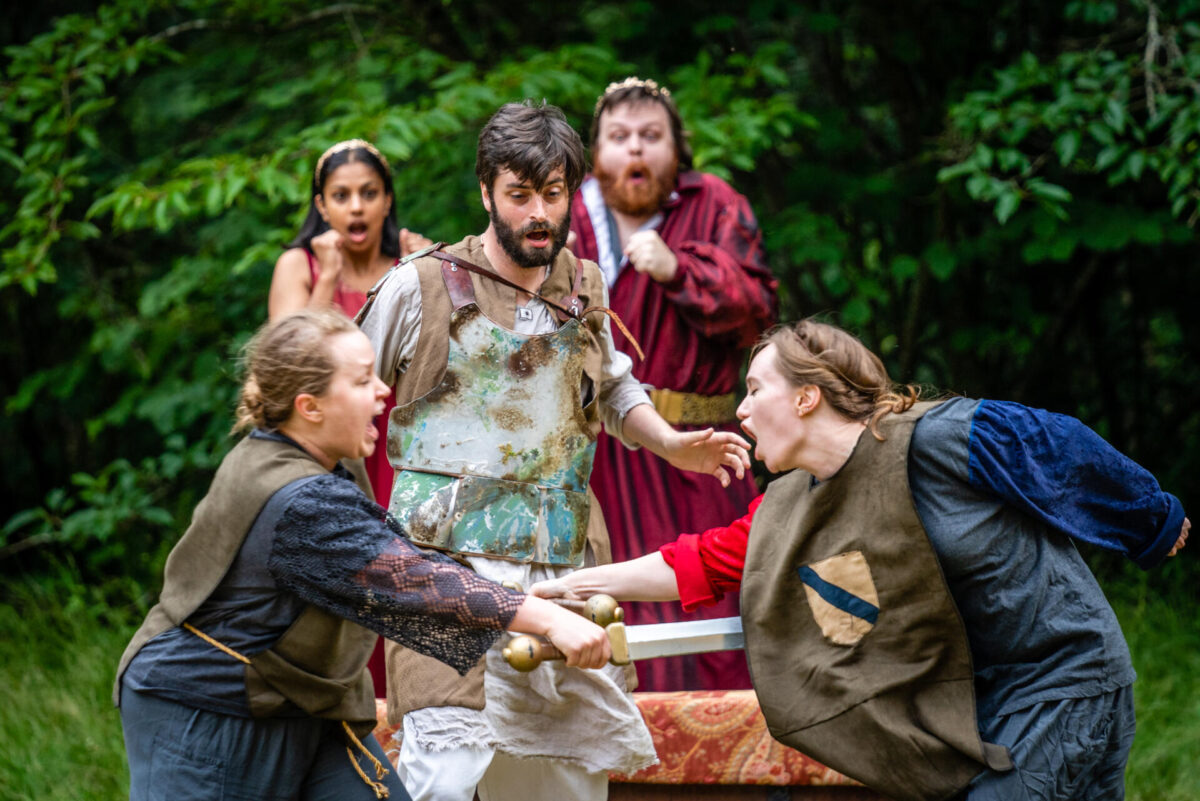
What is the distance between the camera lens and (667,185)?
3.90m

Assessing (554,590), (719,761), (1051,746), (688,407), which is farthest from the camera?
(688,407)

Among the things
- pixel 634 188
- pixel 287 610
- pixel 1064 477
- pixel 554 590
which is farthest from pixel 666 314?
pixel 287 610

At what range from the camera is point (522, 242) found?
2.59 metres

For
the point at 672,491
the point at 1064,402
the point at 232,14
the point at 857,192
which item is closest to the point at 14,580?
Result: the point at 232,14

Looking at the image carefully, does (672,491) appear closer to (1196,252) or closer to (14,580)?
(1196,252)

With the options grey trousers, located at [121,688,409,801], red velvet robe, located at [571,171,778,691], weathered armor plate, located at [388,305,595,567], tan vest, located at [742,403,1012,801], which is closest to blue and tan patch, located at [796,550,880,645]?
tan vest, located at [742,403,1012,801]

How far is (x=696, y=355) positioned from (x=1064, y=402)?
3.23 metres

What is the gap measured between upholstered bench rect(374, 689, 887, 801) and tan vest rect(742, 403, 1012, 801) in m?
0.65

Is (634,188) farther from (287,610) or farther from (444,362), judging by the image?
(287,610)

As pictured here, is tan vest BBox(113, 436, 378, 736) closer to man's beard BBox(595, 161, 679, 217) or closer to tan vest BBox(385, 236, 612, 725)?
tan vest BBox(385, 236, 612, 725)

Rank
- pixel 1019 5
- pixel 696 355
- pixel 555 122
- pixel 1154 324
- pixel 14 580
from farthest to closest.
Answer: pixel 1154 324
pixel 14 580
pixel 1019 5
pixel 696 355
pixel 555 122

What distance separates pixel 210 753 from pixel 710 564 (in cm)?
111

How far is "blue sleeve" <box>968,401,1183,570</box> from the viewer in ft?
7.36

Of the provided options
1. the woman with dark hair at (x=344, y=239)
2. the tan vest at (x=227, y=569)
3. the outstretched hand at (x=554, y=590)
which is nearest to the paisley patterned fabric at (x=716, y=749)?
the outstretched hand at (x=554, y=590)
